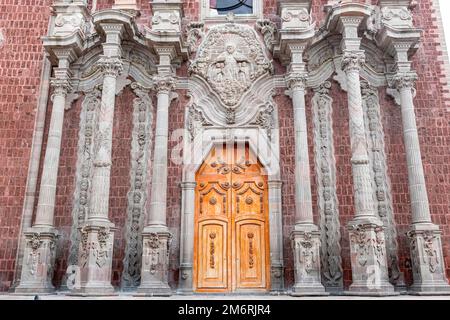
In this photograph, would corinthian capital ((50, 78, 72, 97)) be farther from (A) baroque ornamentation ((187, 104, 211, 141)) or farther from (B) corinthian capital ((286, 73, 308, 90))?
(B) corinthian capital ((286, 73, 308, 90))

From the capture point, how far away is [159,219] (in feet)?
32.5

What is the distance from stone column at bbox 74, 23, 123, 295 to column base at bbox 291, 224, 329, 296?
3.87 meters

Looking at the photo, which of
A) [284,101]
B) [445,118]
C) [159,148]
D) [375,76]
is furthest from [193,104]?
[445,118]

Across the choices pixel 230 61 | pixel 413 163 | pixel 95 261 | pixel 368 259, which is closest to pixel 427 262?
pixel 368 259

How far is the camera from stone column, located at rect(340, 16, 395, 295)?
8883 mm

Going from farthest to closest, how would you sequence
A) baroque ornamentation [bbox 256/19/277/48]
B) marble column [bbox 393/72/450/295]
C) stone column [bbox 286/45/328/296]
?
baroque ornamentation [bbox 256/19/277/48] < stone column [bbox 286/45/328/296] < marble column [bbox 393/72/450/295]

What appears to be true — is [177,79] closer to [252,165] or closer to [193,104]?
[193,104]

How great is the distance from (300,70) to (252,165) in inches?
101

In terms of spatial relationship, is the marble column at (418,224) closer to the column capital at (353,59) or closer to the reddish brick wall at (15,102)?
the column capital at (353,59)

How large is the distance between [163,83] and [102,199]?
10.4 ft

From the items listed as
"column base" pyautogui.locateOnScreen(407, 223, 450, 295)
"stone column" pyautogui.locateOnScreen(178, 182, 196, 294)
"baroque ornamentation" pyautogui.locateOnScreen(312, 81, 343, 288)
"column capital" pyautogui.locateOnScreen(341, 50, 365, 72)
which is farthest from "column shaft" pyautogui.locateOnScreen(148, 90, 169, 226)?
"column base" pyautogui.locateOnScreen(407, 223, 450, 295)

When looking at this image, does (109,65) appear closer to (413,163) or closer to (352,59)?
(352,59)
